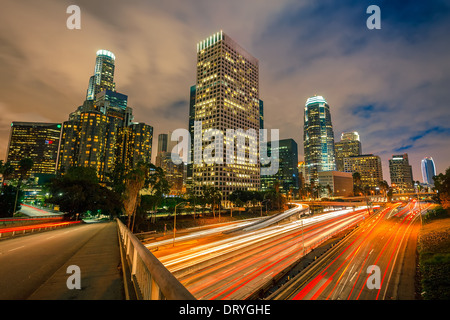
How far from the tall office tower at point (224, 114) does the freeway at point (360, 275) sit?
11905cm

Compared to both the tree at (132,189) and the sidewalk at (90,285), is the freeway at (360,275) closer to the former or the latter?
the sidewalk at (90,285)

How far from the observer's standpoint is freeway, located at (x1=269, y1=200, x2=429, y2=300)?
2391 centimetres

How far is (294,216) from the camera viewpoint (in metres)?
84.8

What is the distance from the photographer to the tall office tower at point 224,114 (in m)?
164

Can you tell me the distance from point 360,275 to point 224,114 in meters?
154

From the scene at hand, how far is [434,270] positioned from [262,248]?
23834mm

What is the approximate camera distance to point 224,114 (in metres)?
172

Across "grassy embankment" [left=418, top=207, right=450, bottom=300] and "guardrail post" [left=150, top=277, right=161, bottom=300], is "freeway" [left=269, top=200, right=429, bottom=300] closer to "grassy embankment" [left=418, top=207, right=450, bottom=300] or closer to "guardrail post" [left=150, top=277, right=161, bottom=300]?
"grassy embankment" [left=418, top=207, right=450, bottom=300]

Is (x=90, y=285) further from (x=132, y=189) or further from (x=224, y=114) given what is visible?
(x=224, y=114)

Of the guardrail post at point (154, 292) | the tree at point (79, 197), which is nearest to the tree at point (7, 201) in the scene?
the tree at point (79, 197)
